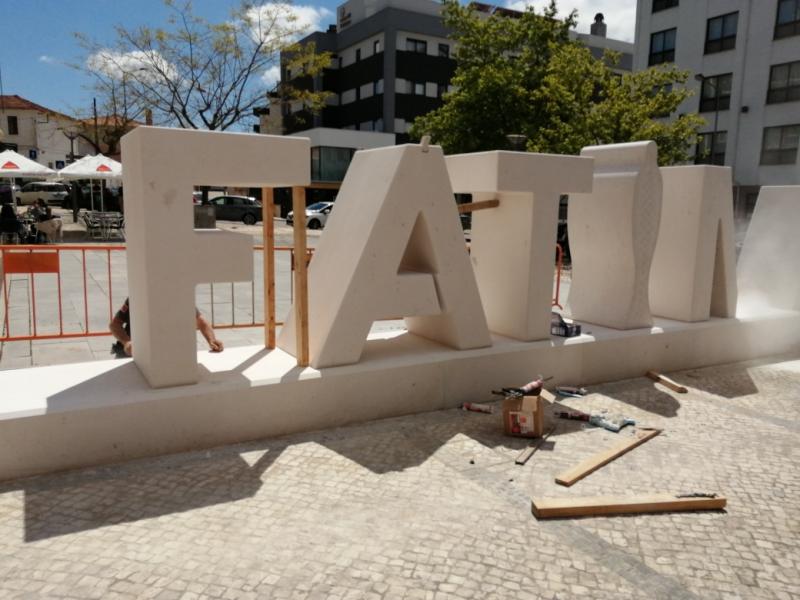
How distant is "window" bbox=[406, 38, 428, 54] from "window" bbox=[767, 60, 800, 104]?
79.9 ft

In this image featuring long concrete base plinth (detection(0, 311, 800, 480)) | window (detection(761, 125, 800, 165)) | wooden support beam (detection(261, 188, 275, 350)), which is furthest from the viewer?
window (detection(761, 125, 800, 165))

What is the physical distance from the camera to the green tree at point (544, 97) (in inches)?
846

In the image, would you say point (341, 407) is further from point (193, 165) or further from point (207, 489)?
point (193, 165)

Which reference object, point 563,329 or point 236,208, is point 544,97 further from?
point 236,208

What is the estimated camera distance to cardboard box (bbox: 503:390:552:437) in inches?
217

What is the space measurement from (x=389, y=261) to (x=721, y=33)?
37.0 metres

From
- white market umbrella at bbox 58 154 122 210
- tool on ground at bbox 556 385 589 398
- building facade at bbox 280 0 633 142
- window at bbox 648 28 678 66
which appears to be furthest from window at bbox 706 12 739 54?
tool on ground at bbox 556 385 589 398

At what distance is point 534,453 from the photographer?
528 centimetres

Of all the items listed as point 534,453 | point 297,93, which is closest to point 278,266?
point 534,453

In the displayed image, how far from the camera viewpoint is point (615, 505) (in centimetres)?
431

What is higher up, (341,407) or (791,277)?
(791,277)

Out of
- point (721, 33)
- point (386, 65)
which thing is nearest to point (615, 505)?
point (721, 33)

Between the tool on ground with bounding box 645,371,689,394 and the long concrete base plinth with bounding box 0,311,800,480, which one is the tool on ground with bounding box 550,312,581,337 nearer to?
the long concrete base plinth with bounding box 0,311,800,480

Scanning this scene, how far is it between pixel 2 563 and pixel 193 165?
9.52 feet
